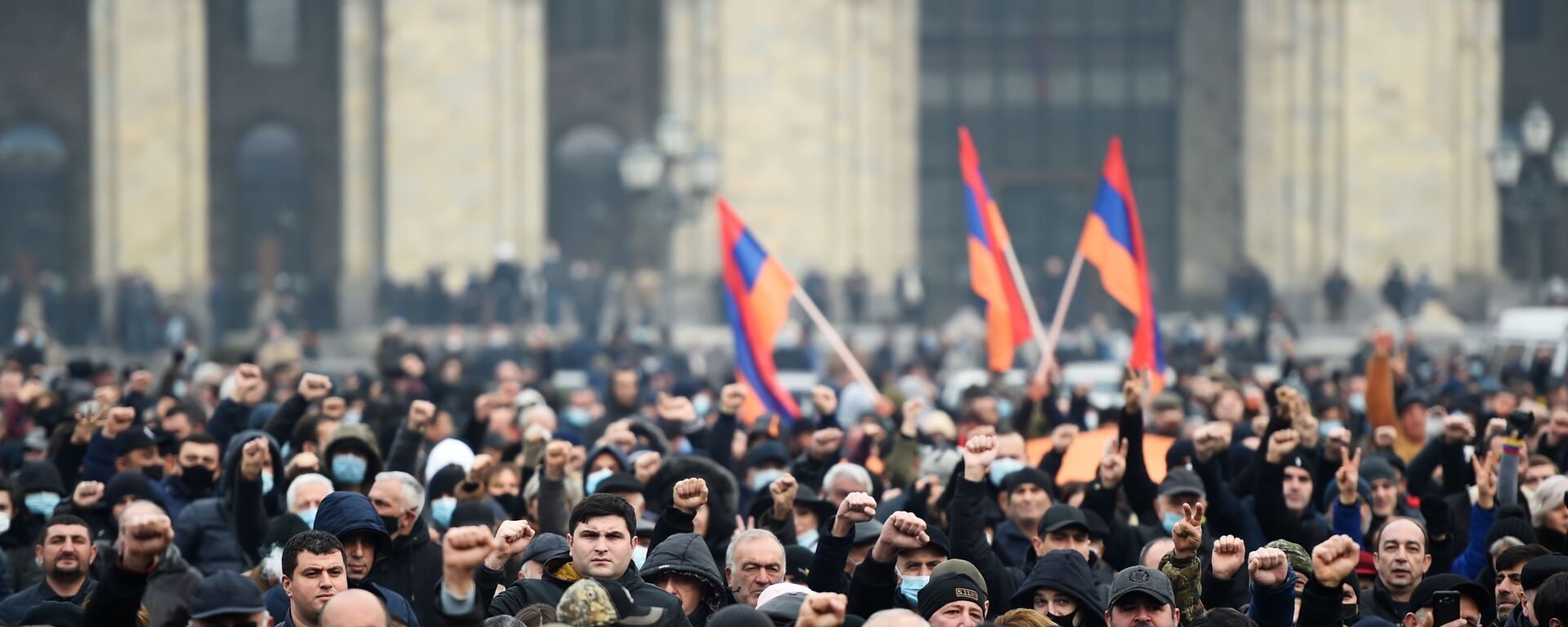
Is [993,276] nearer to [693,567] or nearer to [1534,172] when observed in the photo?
[693,567]

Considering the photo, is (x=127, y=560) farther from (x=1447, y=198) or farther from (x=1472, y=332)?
(x=1447, y=198)

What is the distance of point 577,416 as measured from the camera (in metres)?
16.8

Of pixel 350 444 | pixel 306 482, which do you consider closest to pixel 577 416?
pixel 350 444

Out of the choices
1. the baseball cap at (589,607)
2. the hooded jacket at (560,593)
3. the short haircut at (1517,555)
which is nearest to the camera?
the baseball cap at (589,607)

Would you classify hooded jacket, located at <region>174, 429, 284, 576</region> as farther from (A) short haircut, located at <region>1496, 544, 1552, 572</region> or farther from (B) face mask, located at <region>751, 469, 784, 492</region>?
(A) short haircut, located at <region>1496, 544, 1552, 572</region>

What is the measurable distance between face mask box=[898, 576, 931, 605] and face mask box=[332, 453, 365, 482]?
A: 10.3 feet

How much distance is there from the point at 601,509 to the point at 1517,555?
3.59 metres

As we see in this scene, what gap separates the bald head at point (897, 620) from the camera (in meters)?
6.58

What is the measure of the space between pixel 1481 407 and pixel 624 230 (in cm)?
Answer: 2795

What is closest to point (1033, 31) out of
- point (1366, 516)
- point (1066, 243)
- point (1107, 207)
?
point (1066, 243)

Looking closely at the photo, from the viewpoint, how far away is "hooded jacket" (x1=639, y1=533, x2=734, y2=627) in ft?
27.1

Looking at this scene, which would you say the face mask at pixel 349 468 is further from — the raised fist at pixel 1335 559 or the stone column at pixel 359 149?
the stone column at pixel 359 149

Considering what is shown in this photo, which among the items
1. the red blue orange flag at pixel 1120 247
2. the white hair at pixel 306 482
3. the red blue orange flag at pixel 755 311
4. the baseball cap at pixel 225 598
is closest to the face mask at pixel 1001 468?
the white hair at pixel 306 482

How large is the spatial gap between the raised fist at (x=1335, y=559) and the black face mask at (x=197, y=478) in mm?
5659
